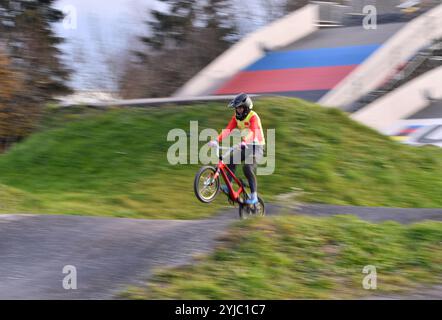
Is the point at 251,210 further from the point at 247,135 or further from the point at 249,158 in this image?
the point at 247,135

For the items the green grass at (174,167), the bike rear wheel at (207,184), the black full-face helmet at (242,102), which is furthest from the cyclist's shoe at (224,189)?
the green grass at (174,167)

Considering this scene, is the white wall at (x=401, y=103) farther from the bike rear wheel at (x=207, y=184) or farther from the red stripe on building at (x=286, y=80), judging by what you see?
the bike rear wheel at (x=207, y=184)

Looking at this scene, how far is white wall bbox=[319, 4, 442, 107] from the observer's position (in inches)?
906

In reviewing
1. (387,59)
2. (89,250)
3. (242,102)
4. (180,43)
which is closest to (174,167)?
(242,102)

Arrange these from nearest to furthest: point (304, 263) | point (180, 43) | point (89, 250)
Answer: point (304, 263)
point (89, 250)
point (180, 43)

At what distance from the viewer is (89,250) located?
8422 mm

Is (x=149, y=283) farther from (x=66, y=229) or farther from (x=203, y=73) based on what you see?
(x=203, y=73)

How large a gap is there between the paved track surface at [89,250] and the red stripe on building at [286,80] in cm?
1536

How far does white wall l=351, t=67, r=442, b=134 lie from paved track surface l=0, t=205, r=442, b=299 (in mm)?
13319

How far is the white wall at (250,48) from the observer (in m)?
26.1

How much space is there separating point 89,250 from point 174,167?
731cm

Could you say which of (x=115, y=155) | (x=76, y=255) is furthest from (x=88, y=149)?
(x=76, y=255)

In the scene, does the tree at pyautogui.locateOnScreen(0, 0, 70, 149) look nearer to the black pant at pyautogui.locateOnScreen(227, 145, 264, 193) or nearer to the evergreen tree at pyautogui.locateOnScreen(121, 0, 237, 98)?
the evergreen tree at pyautogui.locateOnScreen(121, 0, 237, 98)

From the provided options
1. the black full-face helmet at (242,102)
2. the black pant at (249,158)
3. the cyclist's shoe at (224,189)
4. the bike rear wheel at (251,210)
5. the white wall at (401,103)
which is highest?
the white wall at (401,103)
